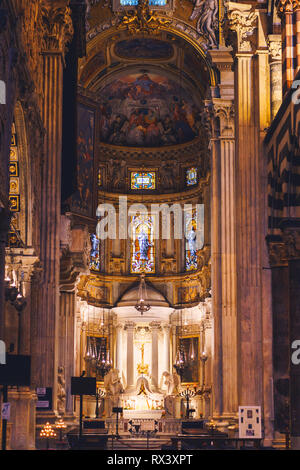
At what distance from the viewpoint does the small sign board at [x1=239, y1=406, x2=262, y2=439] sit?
21312 millimetres

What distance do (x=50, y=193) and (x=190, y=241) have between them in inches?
951

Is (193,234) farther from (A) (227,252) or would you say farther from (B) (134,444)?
(B) (134,444)

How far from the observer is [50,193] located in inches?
1003

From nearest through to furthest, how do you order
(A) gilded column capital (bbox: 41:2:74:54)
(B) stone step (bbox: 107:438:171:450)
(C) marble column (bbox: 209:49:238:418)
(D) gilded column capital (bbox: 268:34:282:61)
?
1. (D) gilded column capital (bbox: 268:34:282:61)
2. (A) gilded column capital (bbox: 41:2:74:54)
3. (B) stone step (bbox: 107:438:171:450)
4. (C) marble column (bbox: 209:49:238:418)

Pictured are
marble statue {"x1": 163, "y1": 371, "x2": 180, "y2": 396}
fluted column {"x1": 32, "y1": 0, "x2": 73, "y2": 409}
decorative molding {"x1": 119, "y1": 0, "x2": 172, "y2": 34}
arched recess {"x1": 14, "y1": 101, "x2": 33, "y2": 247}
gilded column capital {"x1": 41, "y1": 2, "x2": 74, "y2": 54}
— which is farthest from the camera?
marble statue {"x1": 163, "y1": 371, "x2": 180, "y2": 396}

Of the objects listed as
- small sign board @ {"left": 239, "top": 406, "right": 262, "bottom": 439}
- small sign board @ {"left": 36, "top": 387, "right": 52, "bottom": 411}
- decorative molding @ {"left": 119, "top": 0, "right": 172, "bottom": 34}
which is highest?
decorative molding @ {"left": 119, "top": 0, "right": 172, "bottom": 34}

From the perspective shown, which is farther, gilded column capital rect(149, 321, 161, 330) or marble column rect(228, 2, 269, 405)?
gilded column capital rect(149, 321, 161, 330)

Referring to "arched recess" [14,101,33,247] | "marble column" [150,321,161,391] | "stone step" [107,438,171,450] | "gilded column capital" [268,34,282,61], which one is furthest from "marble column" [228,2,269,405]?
"marble column" [150,321,161,391]

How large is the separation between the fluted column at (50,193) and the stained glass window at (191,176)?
22.9 m

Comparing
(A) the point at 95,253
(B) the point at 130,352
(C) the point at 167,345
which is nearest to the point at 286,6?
(A) the point at 95,253

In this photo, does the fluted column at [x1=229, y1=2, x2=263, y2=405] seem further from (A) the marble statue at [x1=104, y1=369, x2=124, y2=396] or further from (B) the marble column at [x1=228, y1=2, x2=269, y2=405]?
(A) the marble statue at [x1=104, y1=369, x2=124, y2=396]

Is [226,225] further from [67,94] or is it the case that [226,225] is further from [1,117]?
[1,117]

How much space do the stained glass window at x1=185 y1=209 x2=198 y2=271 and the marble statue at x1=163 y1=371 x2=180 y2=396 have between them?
602 cm

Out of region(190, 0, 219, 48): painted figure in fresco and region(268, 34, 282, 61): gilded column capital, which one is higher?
region(190, 0, 219, 48): painted figure in fresco
